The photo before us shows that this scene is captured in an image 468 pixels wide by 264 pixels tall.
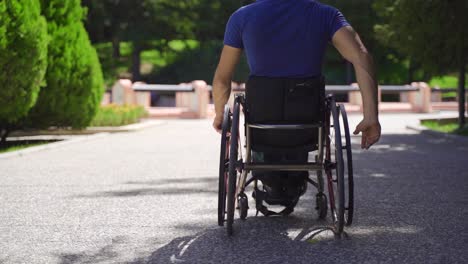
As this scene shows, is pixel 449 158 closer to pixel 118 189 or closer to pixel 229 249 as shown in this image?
pixel 118 189

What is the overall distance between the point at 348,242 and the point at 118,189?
382cm

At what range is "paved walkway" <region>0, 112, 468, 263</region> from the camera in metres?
5.14

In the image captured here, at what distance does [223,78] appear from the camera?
5.69 metres

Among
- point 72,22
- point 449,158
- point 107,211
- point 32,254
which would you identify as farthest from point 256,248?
point 72,22

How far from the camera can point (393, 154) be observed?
45.2ft

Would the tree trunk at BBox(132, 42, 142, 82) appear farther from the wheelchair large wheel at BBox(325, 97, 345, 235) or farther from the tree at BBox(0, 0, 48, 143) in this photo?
the wheelchair large wheel at BBox(325, 97, 345, 235)

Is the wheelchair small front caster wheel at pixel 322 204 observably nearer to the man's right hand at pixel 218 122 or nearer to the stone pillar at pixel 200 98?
the man's right hand at pixel 218 122

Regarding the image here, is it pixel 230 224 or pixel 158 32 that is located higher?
pixel 158 32

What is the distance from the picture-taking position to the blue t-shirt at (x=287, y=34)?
5441 mm

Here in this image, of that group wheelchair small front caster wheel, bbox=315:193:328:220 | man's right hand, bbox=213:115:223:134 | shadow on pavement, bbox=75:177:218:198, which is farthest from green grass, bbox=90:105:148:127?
man's right hand, bbox=213:115:223:134

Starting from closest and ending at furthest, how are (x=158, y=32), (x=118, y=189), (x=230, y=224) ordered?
(x=230, y=224) → (x=118, y=189) → (x=158, y=32)

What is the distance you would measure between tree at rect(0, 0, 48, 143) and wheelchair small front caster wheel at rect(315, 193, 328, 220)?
325 inches

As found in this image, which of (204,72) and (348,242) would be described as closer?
(348,242)

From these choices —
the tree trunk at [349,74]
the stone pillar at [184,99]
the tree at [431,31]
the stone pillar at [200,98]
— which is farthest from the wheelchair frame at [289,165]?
the tree trunk at [349,74]
